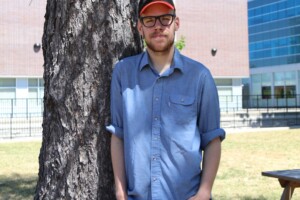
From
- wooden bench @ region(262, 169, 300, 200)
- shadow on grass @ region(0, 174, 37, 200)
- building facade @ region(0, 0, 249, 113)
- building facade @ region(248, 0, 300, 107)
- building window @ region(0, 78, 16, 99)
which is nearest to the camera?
wooden bench @ region(262, 169, 300, 200)

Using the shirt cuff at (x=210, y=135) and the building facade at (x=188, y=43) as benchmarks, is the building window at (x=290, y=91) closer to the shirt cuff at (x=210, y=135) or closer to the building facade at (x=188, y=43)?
the building facade at (x=188, y=43)

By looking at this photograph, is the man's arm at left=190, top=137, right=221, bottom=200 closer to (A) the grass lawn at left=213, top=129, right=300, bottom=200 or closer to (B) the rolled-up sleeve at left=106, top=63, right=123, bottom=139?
(B) the rolled-up sleeve at left=106, top=63, right=123, bottom=139

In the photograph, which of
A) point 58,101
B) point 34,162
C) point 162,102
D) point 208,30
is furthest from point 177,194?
point 208,30

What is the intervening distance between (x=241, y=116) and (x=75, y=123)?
2347 centimetres

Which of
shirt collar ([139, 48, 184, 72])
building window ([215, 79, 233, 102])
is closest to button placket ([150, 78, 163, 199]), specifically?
shirt collar ([139, 48, 184, 72])

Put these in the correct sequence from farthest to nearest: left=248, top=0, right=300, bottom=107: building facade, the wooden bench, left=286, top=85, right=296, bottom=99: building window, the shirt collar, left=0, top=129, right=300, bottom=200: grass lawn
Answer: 1. left=248, top=0, right=300, bottom=107: building facade
2. left=286, top=85, right=296, bottom=99: building window
3. left=0, top=129, right=300, bottom=200: grass lawn
4. the wooden bench
5. the shirt collar

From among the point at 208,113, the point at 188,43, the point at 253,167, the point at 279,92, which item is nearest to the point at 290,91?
the point at 279,92

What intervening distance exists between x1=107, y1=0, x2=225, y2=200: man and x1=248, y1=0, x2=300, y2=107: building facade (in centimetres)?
4186

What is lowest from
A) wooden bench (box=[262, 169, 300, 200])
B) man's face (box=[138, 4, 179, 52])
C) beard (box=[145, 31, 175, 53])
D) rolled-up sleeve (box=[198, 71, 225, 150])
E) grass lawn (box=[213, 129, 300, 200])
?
grass lawn (box=[213, 129, 300, 200])

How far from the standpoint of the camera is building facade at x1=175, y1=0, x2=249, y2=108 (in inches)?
1303

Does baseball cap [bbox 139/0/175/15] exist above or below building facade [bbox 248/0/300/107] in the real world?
below

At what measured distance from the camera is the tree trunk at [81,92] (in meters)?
2.87

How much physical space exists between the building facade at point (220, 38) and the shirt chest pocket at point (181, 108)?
30254 mm

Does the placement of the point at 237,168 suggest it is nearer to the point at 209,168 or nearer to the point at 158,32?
the point at 209,168
